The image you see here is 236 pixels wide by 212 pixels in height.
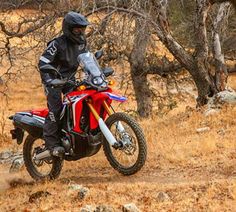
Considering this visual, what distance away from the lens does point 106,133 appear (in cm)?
674

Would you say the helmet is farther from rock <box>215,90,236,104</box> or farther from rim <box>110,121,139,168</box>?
rock <box>215,90,236,104</box>

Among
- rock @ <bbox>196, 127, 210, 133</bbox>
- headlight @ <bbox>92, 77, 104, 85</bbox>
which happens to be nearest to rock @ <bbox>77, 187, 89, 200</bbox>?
headlight @ <bbox>92, 77, 104, 85</bbox>

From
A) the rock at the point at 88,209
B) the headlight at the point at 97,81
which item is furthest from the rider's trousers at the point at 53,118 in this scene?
the rock at the point at 88,209

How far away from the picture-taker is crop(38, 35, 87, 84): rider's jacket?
6992 mm

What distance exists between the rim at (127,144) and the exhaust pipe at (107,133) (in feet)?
0.41

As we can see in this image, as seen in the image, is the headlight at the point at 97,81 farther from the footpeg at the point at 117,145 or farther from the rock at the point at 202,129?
the rock at the point at 202,129

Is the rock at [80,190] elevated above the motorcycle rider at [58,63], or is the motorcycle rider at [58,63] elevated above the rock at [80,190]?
the motorcycle rider at [58,63]

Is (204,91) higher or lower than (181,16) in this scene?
lower

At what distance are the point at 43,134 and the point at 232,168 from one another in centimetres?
245

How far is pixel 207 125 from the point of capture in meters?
9.56

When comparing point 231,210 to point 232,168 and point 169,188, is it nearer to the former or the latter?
point 169,188

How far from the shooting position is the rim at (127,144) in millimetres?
6754

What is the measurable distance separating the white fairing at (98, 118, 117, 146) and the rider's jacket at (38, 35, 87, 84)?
835mm

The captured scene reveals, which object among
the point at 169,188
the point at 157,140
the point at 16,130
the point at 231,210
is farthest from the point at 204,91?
the point at 231,210
